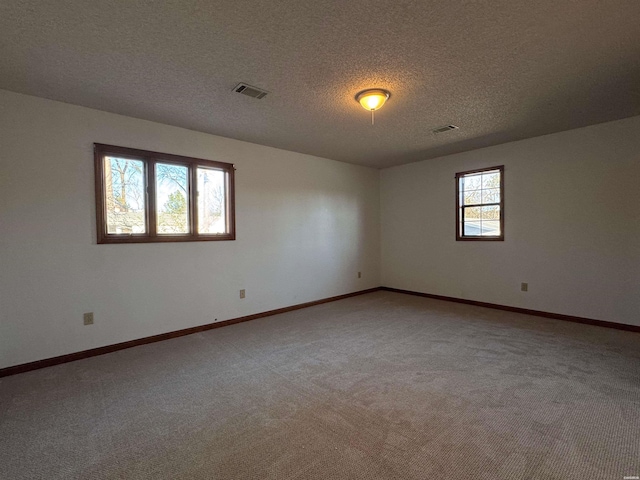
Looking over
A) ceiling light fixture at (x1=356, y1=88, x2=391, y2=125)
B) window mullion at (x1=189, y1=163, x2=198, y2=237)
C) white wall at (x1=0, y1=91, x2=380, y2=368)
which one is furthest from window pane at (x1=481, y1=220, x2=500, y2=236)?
window mullion at (x1=189, y1=163, x2=198, y2=237)

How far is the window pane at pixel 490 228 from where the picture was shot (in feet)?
15.6

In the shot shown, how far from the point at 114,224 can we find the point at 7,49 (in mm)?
1661

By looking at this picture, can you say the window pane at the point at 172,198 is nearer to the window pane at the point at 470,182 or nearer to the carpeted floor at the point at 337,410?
the carpeted floor at the point at 337,410

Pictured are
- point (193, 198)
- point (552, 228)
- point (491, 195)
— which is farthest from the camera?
point (491, 195)

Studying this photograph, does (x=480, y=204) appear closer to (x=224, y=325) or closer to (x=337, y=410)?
(x=337, y=410)

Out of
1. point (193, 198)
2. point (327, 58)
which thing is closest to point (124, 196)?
point (193, 198)

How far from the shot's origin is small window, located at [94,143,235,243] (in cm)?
323

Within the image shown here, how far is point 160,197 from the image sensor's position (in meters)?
3.57

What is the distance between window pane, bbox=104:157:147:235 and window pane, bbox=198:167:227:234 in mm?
675

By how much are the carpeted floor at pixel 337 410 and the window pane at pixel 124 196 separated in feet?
4.52

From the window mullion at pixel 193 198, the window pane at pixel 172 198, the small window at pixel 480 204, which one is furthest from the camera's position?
the small window at pixel 480 204

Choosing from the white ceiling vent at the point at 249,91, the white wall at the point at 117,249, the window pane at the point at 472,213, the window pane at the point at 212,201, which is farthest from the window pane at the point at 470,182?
the window pane at the point at 212,201

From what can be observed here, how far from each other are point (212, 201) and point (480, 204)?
Answer: 422cm

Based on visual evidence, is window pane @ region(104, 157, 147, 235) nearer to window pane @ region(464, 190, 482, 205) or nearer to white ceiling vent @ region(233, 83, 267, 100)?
white ceiling vent @ region(233, 83, 267, 100)
